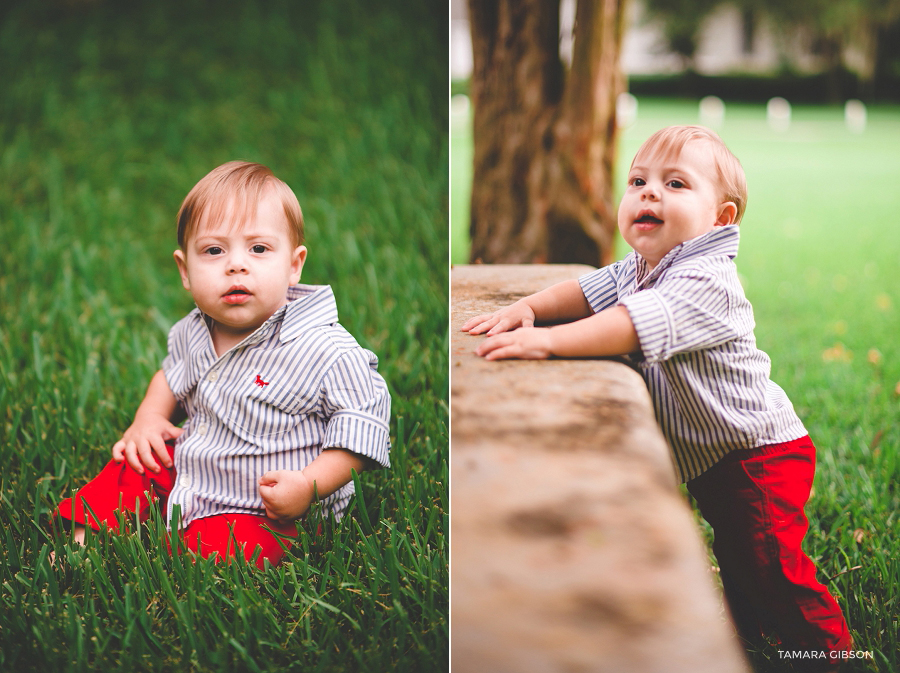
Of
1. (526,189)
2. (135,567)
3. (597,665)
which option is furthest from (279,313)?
(526,189)

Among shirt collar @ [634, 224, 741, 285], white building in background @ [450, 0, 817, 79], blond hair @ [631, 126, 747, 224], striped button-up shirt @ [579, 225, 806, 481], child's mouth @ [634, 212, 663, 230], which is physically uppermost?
white building in background @ [450, 0, 817, 79]

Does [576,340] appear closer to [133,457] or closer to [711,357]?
[711,357]

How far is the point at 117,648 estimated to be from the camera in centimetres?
170

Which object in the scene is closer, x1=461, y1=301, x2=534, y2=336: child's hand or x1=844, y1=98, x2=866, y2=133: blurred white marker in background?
x1=461, y1=301, x2=534, y2=336: child's hand

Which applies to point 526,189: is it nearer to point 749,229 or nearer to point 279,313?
point 279,313

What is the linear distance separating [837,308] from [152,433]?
3.31 metres

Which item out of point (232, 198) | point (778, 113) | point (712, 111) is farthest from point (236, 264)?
point (712, 111)

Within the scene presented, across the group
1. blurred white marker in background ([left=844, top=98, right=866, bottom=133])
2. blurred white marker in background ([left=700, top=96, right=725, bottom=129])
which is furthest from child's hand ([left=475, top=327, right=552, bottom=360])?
blurred white marker in background ([left=700, top=96, right=725, bottom=129])

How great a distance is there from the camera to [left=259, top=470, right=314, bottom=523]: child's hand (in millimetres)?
1821

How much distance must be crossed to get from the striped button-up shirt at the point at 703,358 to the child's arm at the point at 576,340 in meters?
0.03

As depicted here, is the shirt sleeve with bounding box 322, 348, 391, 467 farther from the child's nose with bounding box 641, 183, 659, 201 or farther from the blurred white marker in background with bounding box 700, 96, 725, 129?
the blurred white marker in background with bounding box 700, 96, 725, 129

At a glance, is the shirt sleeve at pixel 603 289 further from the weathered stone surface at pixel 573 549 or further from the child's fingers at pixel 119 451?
the child's fingers at pixel 119 451

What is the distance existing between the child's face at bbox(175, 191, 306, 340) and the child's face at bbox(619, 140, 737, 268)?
813 millimetres

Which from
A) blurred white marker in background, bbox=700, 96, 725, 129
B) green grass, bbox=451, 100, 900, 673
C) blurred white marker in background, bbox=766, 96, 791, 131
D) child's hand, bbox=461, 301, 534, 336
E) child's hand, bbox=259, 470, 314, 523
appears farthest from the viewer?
blurred white marker in background, bbox=700, 96, 725, 129
